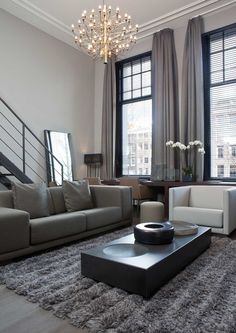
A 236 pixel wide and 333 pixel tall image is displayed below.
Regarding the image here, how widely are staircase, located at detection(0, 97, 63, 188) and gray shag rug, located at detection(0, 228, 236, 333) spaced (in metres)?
2.57

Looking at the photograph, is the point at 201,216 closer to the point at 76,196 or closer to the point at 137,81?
the point at 76,196

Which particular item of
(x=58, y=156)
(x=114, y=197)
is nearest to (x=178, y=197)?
(x=114, y=197)

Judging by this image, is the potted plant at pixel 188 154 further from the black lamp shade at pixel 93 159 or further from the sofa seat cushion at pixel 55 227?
the sofa seat cushion at pixel 55 227

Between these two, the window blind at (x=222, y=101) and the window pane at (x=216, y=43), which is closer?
the window blind at (x=222, y=101)

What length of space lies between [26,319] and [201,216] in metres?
2.56

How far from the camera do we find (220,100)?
5305mm

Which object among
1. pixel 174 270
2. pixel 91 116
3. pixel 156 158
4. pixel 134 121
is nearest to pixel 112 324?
pixel 174 270

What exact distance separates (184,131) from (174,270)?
3.79m

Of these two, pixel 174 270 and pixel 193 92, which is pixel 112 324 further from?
pixel 193 92

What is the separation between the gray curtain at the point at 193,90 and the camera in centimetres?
518

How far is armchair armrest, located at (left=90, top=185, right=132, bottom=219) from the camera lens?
393cm

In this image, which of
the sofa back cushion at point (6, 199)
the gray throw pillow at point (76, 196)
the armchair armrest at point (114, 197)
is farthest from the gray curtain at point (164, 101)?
the sofa back cushion at point (6, 199)

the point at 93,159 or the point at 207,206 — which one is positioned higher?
the point at 93,159

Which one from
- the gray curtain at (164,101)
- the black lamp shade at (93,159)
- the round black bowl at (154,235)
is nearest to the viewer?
the round black bowl at (154,235)
